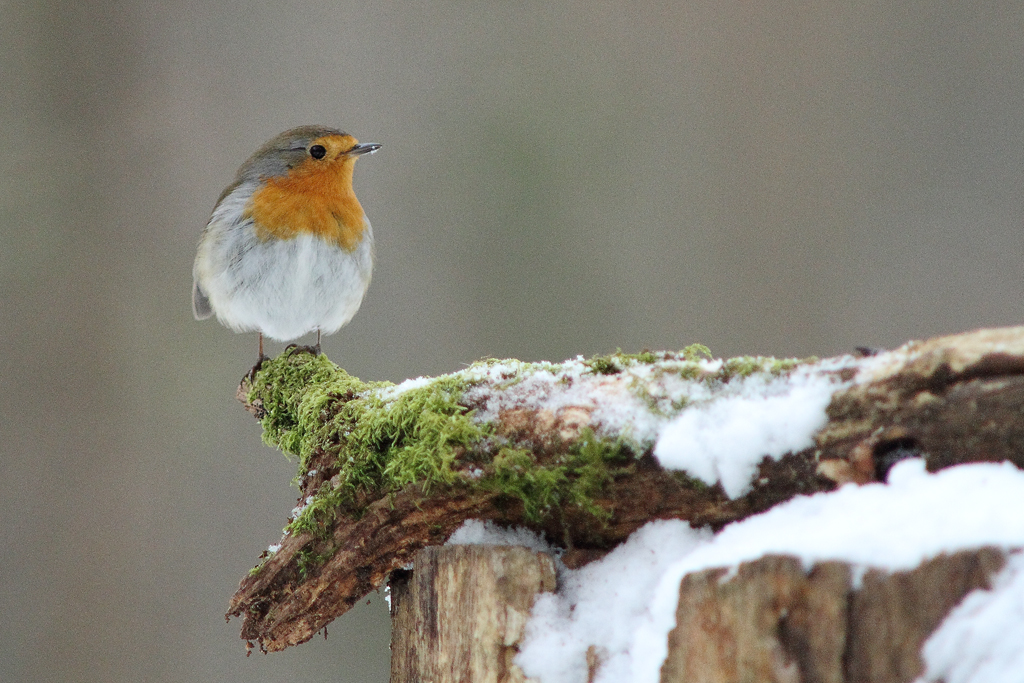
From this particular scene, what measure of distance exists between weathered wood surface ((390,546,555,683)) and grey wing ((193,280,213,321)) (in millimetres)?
2707

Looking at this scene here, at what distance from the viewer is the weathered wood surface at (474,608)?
5.50 ft

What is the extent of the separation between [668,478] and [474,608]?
1.55 feet

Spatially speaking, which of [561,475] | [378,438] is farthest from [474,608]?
[378,438]

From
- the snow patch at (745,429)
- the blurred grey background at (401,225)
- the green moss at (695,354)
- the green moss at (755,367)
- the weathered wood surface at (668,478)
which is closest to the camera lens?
the weathered wood surface at (668,478)

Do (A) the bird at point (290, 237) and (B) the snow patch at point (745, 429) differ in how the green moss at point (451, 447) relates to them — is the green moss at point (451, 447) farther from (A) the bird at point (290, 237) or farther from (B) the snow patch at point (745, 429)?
(A) the bird at point (290, 237)

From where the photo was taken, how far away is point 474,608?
1.70 metres

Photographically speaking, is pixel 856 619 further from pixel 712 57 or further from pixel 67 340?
pixel 712 57

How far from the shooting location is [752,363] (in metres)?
1.61

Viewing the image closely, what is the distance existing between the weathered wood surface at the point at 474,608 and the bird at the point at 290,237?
76.2 inches

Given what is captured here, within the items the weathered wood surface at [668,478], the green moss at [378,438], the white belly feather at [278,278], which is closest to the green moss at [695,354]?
the weathered wood surface at [668,478]

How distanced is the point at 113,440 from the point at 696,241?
12.9 ft

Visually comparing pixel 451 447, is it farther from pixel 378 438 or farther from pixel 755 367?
pixel 755 367

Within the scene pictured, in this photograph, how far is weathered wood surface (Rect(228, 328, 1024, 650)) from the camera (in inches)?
52.4

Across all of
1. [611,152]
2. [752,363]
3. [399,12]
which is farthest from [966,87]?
[752,363]
